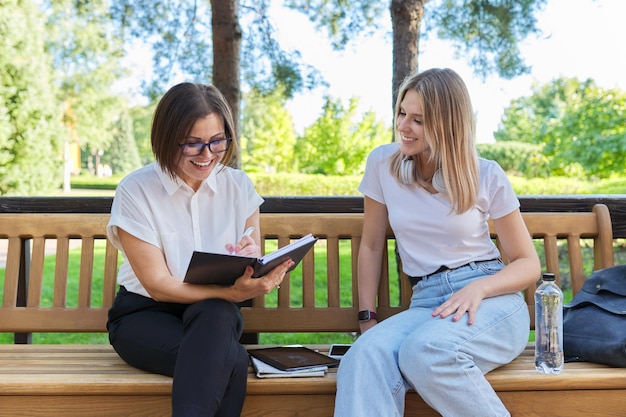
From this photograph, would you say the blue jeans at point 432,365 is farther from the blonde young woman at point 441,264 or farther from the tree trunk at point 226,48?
the tree trunk at point 226,48

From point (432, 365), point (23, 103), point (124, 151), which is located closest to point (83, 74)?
point (23, 103)

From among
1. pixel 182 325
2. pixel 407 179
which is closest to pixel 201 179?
pixel 182 325

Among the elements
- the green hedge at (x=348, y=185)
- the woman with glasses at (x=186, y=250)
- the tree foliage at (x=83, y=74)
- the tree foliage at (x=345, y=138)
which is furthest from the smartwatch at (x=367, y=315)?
the tree foliage at (x=345, y=138)

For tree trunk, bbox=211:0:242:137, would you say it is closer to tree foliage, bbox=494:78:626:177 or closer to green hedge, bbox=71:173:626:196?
green hedge, bbox=71:173:626:196

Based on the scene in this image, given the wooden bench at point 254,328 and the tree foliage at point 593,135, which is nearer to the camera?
the wooden bench at point 254,328

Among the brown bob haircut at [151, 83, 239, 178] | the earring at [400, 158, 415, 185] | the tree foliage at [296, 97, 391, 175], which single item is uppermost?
the tree foliage at [296, 97, 391, 175]

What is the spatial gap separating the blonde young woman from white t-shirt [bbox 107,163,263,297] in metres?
0.55

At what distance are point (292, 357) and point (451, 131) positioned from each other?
3.45 ft

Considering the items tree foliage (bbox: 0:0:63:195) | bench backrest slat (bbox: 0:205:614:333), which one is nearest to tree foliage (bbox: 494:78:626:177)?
bench backrest slat (bbox: 0:205:614:333)

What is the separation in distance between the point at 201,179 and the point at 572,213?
1810 mm

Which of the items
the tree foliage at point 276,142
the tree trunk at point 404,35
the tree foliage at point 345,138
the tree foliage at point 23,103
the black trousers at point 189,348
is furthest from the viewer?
the tree foliage at point 276,142

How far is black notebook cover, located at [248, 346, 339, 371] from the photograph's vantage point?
2.65 m

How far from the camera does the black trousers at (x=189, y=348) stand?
2.30 metres

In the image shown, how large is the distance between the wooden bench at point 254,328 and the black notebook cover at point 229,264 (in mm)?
385
